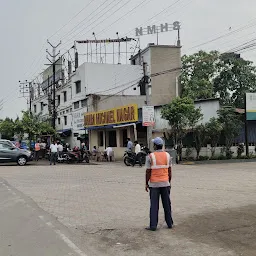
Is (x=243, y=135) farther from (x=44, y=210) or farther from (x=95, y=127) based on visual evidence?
(x=44, y=210)

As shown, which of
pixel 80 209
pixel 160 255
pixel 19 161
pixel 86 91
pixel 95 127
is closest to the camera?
pixel 160 255

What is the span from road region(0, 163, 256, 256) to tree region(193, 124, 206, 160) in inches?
385

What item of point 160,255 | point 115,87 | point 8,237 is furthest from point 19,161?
point 160,255

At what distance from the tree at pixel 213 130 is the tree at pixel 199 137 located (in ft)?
0.79

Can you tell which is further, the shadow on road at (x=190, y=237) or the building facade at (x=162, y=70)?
the building facade at (x=162, y=70)

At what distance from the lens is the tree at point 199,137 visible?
23641 mm

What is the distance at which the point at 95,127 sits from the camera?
32.9 meters

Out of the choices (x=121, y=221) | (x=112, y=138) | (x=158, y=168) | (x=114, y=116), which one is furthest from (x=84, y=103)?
(x=158, y=168)

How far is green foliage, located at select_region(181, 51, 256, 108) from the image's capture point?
135 ft

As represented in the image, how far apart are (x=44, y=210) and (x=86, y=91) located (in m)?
29.8

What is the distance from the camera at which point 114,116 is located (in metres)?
29.4

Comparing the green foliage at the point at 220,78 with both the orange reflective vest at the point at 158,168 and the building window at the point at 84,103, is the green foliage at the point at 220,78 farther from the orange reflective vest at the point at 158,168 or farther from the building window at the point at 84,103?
the orange reflective vest at the point at 158,168

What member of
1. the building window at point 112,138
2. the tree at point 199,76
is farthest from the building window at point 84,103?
the tree at point 199,76

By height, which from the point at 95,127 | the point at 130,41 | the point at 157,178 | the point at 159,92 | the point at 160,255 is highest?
the point at 130,41
